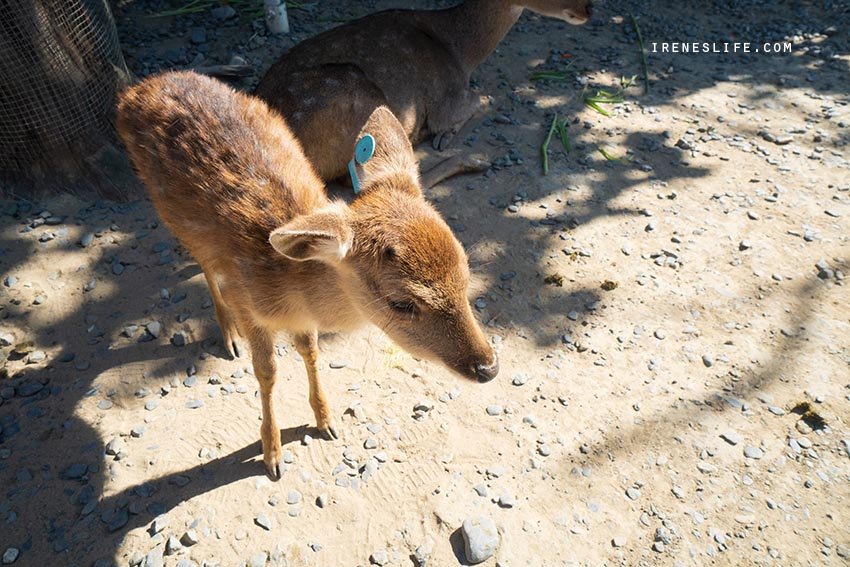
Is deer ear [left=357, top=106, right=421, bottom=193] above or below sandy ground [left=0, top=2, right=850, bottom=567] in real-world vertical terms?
above

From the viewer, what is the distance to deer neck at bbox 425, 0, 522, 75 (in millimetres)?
5875

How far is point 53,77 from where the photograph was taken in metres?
4.04

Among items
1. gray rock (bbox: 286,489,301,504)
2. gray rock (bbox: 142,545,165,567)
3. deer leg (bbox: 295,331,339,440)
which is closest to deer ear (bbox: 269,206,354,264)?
deer leg (bbox: 295,331,339,440)

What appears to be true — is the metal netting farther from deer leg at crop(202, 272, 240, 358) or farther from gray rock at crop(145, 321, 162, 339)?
deer leg at crop(202, 272, 240, 358)

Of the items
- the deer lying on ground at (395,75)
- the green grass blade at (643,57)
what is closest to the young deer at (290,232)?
the deer lying on ground at (395,75)

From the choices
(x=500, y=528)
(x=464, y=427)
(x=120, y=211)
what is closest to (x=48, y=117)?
(x=120, y=211)

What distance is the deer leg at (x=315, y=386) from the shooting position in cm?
302

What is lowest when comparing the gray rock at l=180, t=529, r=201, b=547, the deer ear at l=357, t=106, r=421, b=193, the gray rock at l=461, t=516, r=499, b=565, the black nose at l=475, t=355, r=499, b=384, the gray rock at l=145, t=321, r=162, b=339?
the gray rock at l=461, t=516, r=499, b=565

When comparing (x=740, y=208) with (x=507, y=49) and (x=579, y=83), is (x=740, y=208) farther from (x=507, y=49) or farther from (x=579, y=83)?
(x=507, y=49)

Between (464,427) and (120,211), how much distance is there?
295cm

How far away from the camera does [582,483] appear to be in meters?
3.00

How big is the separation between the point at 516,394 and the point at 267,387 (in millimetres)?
1369

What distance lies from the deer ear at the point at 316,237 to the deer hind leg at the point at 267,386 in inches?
27.6

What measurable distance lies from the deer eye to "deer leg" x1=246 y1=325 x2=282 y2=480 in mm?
793
